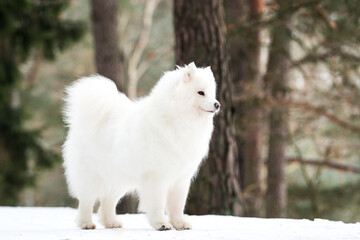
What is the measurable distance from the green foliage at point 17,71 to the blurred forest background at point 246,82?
25mm

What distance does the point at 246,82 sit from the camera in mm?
11305

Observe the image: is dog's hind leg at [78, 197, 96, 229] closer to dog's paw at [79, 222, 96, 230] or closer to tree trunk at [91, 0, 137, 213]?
dog's paw at [79, 222, 96, 230]

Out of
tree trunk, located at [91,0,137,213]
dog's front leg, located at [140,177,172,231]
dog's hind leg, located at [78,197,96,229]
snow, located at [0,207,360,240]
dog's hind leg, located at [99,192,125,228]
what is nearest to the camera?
snow, located at [0,207,360,240]

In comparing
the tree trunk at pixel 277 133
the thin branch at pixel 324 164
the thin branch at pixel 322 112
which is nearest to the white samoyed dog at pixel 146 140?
the tree trunk at pixel 277 133

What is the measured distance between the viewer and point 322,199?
50.1ft

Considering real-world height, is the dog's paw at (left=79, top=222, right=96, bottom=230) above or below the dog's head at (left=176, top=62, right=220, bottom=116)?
below

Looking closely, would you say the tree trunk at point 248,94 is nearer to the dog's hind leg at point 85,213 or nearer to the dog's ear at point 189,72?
the dog's hind leg at point 85,213

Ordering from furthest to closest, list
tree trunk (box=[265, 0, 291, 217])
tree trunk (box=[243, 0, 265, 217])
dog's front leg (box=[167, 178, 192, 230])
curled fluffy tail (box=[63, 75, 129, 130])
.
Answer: tree trunk (box=[243, 0, 265, 217]) < tree trunk (box=[265, 0, 291, 217]) < curled fluffy tail (box=[63, 75, 129, 130]) < dog's front leg (box=[167, 178, 192, 230])

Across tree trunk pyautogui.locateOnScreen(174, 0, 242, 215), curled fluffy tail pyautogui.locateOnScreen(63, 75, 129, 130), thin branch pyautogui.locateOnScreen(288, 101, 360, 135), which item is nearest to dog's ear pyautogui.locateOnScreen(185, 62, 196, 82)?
curled fluffy tail pyautogui.locateOnScreen(63, 75, 129, 130)

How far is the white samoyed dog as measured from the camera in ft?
16.2

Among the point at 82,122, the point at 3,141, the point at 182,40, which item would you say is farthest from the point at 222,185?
the point at 3,141

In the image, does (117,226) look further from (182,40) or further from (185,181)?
(182,40)

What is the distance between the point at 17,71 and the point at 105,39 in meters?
4.88

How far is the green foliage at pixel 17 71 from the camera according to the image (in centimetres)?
1381
